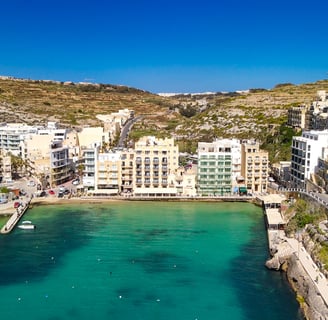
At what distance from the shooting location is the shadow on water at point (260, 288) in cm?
2609

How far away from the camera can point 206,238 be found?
1571 inches

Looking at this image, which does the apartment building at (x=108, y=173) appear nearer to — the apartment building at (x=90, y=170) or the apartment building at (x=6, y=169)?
the apartment building at (x=90, y=170)

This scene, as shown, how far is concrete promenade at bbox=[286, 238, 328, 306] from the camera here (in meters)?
26.5

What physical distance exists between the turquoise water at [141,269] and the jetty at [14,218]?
96cm

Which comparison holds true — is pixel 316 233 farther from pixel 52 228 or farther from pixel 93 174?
pixel 93 174

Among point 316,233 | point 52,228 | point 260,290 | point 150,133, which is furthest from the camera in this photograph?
point 150,133

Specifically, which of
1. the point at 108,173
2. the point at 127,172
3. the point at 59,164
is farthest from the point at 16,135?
the point at 127,172

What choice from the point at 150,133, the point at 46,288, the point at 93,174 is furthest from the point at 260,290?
the point at 150,133

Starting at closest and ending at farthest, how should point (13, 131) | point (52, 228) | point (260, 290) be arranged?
point (260, 290) → point (52, 228) → point (13, 131)

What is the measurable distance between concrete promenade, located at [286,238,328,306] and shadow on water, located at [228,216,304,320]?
1.62m

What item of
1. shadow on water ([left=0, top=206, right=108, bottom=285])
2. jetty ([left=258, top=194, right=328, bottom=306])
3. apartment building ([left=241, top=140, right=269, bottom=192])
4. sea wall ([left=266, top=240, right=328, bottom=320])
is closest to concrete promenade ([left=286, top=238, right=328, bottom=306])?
jetty ([left=258, top=194, right=328, bottom=306])

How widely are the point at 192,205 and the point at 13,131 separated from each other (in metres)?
36.4

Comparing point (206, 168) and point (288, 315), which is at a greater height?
point (206, 168)

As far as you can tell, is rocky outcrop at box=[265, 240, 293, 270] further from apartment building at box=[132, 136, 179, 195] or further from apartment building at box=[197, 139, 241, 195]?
apartment building at box=[132, 136, 179, 195]
